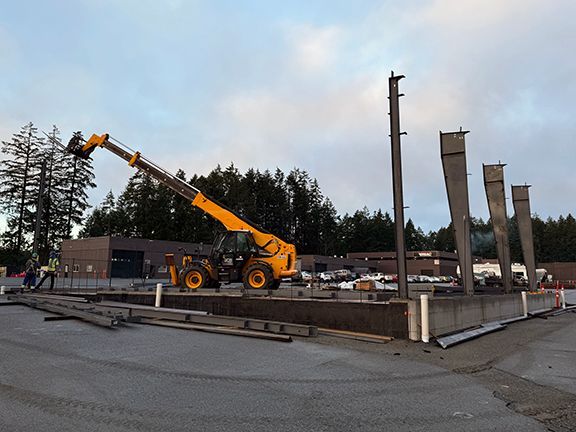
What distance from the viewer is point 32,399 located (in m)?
5.59

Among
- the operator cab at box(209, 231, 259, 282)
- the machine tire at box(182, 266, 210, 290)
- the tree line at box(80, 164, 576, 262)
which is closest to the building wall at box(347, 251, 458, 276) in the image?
the tree line at box(80, 164, 576, 262)

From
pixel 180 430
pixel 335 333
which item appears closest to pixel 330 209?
pixel 335 333

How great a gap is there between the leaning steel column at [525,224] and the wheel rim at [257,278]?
18.5 meters

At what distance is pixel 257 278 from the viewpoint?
17219 mm

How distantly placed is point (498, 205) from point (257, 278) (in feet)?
47.9

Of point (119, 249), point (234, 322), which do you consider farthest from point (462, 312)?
point (119, 249)

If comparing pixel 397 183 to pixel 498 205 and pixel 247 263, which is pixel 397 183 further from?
pixel 498 205

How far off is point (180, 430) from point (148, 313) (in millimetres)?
9316

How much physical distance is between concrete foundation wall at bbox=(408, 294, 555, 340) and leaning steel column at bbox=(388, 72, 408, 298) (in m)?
0.86

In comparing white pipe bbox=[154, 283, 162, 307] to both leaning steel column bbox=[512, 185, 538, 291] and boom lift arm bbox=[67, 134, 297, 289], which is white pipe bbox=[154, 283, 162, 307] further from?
leaning steel column bbox=[512, 185, 538, 291]

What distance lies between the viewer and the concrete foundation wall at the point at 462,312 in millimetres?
10852

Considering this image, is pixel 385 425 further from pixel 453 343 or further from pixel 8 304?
pixel 8 304

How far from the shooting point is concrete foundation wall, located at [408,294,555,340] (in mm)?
10852

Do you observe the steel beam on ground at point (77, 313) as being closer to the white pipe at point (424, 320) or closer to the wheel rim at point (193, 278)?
the wheel rim at point (193, 278)
